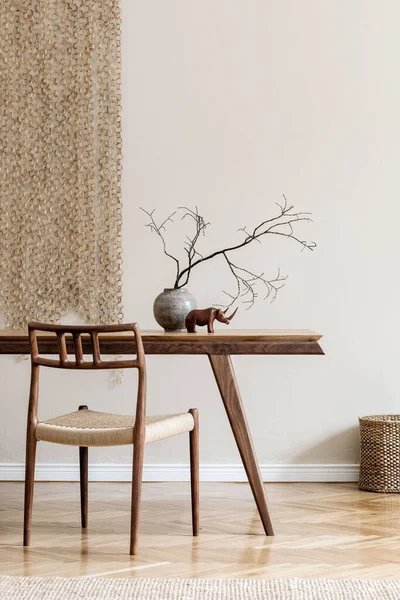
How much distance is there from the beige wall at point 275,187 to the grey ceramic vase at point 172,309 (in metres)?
0.86

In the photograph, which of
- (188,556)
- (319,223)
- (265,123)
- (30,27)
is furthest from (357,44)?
(188,556)

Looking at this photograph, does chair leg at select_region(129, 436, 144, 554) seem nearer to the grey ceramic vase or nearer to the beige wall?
the grey ceramic vase

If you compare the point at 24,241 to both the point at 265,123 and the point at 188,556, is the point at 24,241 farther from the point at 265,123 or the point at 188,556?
the point at 188,556

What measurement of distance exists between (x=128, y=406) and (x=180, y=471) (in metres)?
0.41

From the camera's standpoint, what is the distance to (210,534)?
3.21m

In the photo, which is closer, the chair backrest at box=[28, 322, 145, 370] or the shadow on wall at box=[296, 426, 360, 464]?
the chair backrest at box=[28, 322, 145, 370]

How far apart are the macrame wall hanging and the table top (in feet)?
3.96

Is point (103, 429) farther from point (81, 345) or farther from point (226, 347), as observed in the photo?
point (226, 347)

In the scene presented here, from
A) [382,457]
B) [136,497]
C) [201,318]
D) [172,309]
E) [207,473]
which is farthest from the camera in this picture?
[207,473]

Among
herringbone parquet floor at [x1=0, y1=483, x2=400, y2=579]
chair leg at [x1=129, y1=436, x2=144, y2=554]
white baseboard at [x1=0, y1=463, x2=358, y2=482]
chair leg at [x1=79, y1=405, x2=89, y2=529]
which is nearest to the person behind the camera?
herringbone parquet floor at [x1=0, y1=483, x2=400, y2=579]

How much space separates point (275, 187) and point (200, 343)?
1.49 meters

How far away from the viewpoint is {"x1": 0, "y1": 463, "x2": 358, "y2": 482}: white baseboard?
435 cm

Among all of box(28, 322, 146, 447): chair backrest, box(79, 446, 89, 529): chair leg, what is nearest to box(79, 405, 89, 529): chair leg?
box(79, 446, 89, 529): chair leg

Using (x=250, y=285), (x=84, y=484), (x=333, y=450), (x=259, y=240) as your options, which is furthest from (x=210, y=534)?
(x=259, y=240)
